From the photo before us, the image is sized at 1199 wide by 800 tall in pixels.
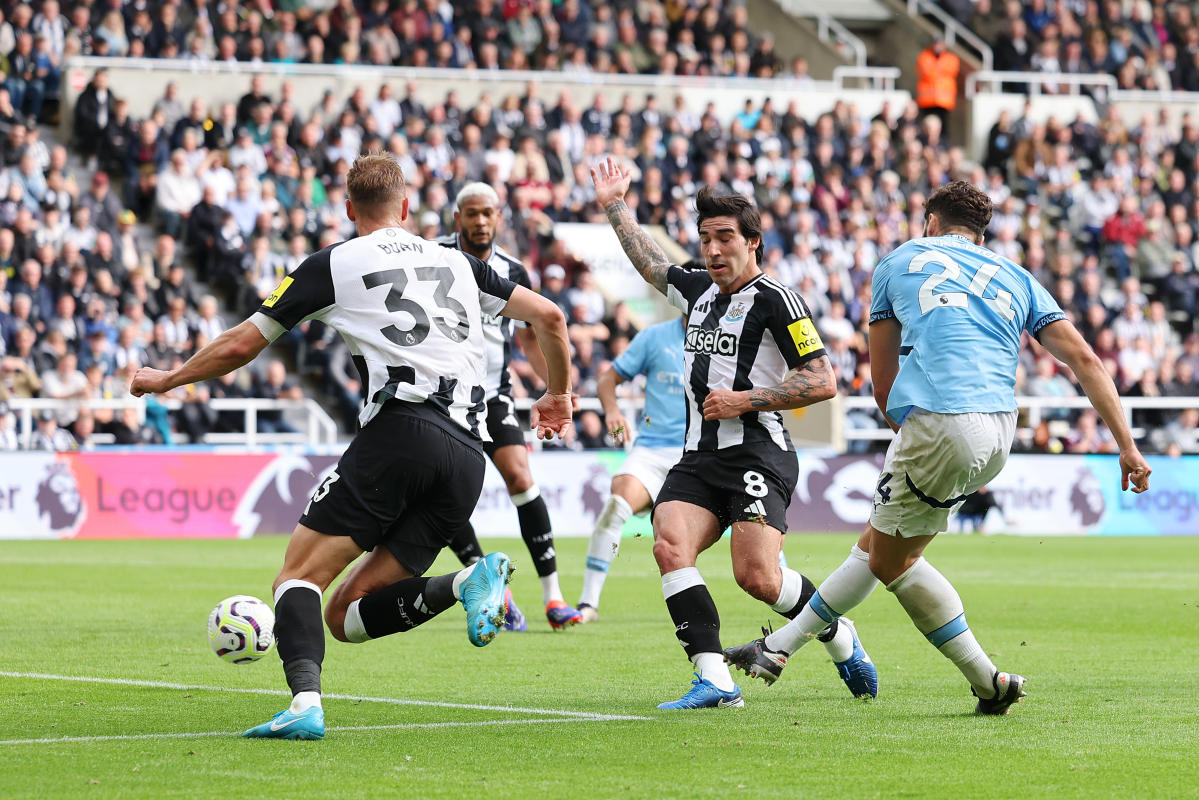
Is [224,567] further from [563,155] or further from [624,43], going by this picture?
[624,43]

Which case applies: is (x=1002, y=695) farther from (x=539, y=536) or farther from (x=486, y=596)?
(x=539, y=536)

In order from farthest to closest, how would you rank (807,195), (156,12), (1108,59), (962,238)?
1. (1108,59)
2. (807,195)
3. (156,12)
4. (962,238)

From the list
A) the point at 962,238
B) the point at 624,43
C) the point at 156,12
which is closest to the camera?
the point at 962,238

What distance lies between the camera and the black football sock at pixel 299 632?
6.50m

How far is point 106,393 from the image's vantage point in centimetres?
2108

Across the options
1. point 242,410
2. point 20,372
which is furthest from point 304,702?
point 242,410

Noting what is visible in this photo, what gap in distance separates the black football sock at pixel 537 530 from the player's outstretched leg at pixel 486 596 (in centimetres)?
469

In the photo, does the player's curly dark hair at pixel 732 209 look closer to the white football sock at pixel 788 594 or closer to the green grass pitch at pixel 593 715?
the white football sock at pixel 788 594

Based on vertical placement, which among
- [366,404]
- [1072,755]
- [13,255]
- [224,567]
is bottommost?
[224,567]

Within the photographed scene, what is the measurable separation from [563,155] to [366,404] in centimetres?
2066

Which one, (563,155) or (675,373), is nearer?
(675,373)

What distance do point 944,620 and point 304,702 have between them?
2.62 m

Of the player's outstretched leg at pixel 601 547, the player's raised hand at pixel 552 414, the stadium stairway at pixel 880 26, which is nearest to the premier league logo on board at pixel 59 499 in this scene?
the player's outstretched leg at pixel 601 547

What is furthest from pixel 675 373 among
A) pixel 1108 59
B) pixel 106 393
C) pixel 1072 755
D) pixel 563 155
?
pixel 1108 59
